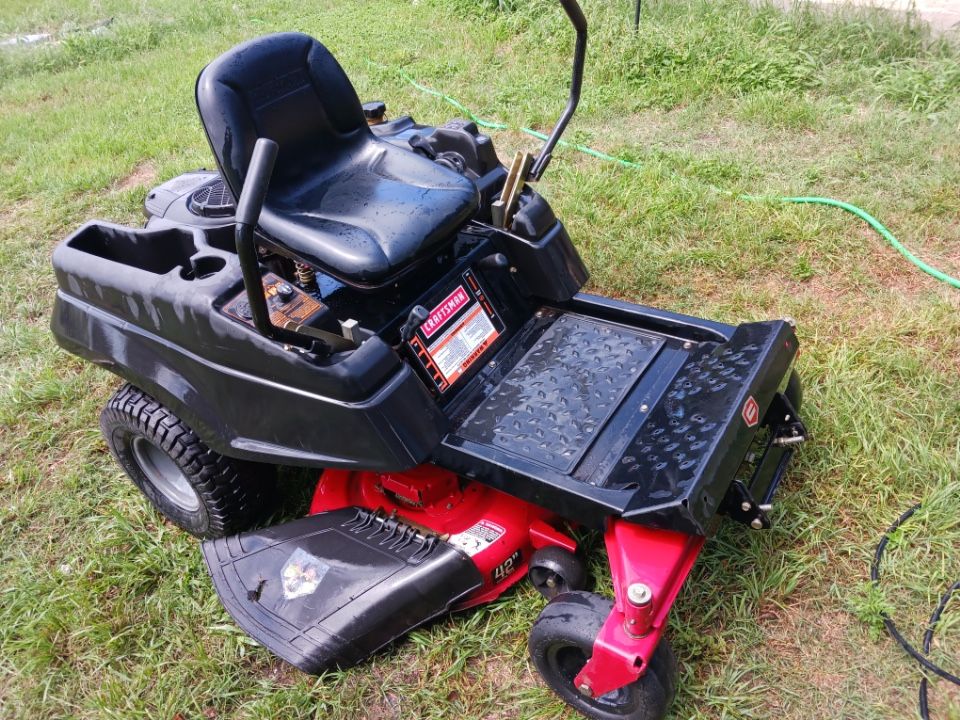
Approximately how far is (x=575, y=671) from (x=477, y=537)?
39 centimetres

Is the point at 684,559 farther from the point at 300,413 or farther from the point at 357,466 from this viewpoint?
the point at 300,413

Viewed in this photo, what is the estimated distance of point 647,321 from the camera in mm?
2289

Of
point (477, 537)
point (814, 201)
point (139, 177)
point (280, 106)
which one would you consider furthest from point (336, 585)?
point (139, 177)

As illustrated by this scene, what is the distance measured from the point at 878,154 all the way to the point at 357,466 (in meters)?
3.00

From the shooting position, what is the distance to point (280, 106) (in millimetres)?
→ 2131

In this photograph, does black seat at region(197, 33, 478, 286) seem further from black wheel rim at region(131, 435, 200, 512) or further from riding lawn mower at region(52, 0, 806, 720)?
black wheel rim at region(131, 435, 200, 512)

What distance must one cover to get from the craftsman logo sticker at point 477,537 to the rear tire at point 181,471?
2.09 ft

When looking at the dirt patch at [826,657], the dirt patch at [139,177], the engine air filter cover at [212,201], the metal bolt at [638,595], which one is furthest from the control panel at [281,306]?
the dirt patch at [139,177]

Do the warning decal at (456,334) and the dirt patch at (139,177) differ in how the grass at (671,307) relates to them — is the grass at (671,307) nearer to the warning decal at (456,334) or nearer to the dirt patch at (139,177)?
the dirt patch at (139,177)

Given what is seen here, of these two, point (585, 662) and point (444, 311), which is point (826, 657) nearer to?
point (585, 662)

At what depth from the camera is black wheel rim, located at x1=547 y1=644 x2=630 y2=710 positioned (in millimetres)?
1748

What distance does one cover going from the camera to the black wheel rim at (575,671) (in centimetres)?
175

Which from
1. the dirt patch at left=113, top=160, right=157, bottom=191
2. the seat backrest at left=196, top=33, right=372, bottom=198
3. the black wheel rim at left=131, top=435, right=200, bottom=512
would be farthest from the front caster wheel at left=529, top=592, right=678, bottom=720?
the dirt patch at left=113, top=160, right=157, bottom=191

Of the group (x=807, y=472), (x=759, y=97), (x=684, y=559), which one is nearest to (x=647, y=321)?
(x=807, y=472)
